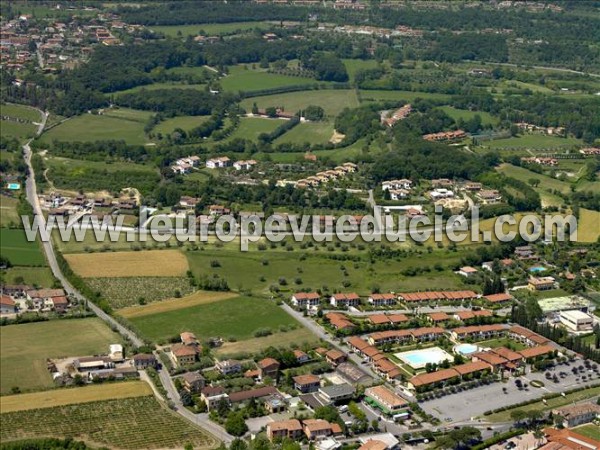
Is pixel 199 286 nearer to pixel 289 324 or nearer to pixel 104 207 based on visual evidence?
pixel 289 324

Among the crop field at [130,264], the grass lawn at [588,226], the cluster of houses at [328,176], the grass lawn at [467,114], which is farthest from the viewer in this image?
the grass lawn at [467,114]

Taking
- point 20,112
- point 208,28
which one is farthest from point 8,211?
point 208,28

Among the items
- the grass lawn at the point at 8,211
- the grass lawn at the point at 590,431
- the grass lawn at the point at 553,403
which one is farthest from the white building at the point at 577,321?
the grass lawn at the point at 8,211

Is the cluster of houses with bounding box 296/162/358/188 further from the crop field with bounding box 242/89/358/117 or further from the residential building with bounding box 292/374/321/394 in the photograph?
the residential building with bounding box 292/374/321/394

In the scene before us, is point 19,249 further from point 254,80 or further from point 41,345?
point 254,80

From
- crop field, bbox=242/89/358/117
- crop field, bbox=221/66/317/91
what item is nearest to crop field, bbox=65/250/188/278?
crop field, bbox=242/89/358/117

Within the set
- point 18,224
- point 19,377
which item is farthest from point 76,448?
point 18,224

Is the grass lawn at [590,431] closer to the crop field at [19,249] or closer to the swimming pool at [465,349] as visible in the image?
the swimming pool at [465,349]
